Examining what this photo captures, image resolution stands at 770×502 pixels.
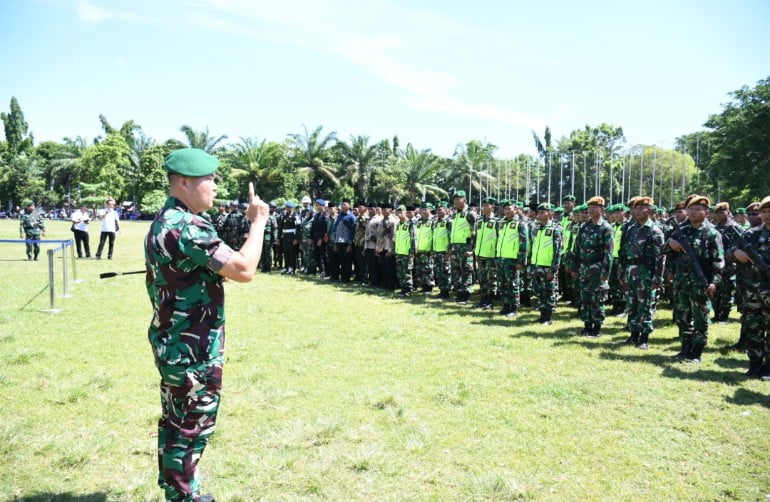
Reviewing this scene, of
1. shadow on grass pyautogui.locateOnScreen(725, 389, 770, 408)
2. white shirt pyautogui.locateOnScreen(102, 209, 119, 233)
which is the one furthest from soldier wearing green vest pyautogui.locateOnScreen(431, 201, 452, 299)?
white shirt pyautogui.locateOnScreen(102, 209, 119, 233)

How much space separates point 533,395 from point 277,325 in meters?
4.63

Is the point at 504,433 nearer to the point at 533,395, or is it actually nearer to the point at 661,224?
the point at 533,395

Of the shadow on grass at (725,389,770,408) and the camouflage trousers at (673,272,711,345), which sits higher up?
the camouflage trousers at (673,272,711,345)

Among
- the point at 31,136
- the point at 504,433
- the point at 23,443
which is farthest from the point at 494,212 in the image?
the point at 31,136

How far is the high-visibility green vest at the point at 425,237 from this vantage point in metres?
12.1

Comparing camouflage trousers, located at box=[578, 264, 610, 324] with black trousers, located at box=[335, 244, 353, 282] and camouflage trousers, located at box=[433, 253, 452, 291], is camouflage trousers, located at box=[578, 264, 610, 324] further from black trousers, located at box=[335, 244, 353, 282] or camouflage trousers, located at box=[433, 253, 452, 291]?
black trousers, located at box=[335, 244, 353, 282]

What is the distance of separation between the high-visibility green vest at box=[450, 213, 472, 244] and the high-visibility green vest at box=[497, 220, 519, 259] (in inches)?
53.6

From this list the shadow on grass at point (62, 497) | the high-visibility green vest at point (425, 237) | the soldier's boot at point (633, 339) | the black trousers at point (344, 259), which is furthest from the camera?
the black trousers at point (344, 259)

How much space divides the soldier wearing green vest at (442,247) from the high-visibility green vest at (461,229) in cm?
67

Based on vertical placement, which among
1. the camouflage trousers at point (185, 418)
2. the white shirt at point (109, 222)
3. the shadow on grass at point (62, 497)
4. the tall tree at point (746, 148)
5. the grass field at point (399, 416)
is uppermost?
the tall tree at point (746, 148)

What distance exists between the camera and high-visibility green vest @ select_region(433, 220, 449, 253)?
1174 centimetres

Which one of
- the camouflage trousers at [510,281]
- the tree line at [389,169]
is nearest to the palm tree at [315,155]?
the tree line at [389,169]

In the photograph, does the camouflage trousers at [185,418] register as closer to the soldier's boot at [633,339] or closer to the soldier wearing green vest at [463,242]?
the soldier's boot at [633,339]

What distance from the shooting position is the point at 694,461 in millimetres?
4008
